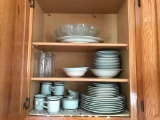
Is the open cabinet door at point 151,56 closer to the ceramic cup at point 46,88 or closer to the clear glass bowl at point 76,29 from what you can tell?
the clear glass bowl at point 76,29

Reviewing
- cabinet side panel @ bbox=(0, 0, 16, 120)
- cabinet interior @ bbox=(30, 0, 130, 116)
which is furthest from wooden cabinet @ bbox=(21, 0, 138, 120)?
cabinet side panel @ bbox=(0, 0, 16, 120)

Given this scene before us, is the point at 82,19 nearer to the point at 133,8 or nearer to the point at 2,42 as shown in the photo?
the point at 133,8

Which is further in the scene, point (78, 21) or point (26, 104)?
point (78, 21)

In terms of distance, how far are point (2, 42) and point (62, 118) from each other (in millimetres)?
463

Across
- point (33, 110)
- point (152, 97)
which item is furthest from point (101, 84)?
point (33, 110)

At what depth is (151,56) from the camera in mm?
793

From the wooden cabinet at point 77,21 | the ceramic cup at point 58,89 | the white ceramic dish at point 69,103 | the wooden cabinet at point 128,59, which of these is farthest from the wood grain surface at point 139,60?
the ceramic cup at point 58,89

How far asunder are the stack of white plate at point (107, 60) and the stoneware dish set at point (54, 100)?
249 millimetres

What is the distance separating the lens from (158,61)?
2.58 feet

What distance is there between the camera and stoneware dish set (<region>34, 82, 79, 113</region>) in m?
0.86

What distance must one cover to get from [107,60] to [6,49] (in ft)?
1.82

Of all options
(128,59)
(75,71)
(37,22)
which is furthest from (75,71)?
(37,22)

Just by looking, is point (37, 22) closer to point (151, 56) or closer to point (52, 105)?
point (52, 105)

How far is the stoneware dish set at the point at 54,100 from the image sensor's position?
0.86 metres
